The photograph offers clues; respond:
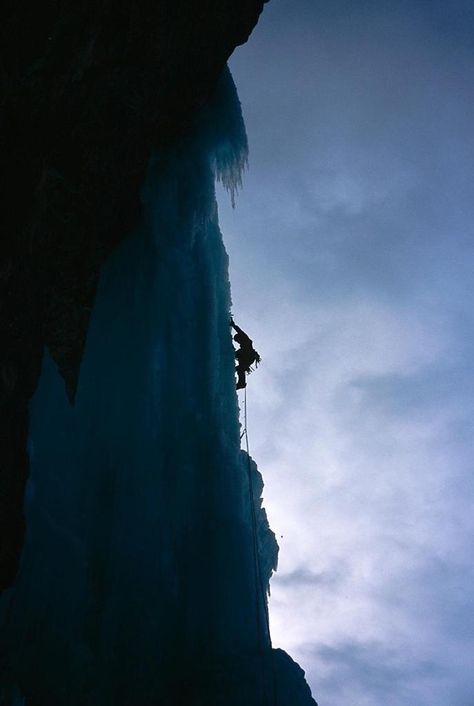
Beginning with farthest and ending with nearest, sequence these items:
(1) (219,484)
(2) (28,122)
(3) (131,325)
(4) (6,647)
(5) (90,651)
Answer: (1) (219,484)
(3) (131,325)
(5) (90,651)
(4) (6,647)
(2) (28,122)

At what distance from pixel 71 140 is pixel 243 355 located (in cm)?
681

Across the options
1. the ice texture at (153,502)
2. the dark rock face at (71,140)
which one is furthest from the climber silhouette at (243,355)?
the dark rock face at (71,140)

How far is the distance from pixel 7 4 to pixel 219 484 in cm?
845

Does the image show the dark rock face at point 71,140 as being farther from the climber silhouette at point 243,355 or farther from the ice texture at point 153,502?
the climber silhouette at point 243,355

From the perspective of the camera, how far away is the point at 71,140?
838 cm

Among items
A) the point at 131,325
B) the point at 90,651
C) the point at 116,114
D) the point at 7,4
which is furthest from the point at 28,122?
the point at 90,651

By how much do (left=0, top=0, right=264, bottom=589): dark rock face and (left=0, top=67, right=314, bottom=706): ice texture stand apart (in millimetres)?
791

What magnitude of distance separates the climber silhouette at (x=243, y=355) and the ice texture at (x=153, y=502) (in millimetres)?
1351

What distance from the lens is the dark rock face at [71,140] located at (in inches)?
268

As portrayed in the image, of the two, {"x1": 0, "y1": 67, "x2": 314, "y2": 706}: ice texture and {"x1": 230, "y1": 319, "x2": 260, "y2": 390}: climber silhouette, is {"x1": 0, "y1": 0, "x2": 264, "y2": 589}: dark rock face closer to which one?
{"x1": 0, "y1": 67, "x2": 314, "y2": 706}: ice texture

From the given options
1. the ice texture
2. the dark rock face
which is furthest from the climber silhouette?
the dark rock face

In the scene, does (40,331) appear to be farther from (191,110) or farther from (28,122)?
(191,110)

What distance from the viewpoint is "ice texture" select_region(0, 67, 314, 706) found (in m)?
8.46

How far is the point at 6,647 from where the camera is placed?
7.73m
